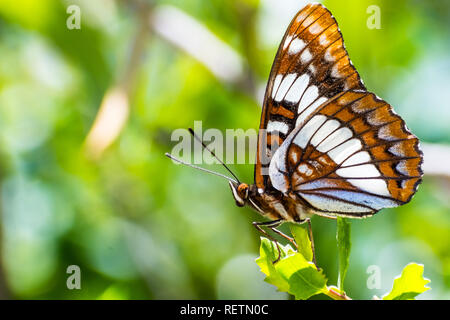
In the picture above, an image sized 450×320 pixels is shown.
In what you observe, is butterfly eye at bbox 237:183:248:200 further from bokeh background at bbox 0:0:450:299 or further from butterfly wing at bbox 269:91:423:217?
bokeh background at bbox 0:0:450:299

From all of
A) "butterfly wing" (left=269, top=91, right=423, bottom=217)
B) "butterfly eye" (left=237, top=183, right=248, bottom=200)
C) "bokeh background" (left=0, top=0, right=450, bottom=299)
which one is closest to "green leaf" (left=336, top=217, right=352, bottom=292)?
"butterfly wing" (left=269, top=91, right=423, bottom=217)

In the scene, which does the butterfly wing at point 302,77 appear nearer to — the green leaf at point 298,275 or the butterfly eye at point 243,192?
the butterfly eye at point 243,192

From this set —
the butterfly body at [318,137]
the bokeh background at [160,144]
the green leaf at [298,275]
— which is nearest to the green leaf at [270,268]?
the green leaf at [298,275]

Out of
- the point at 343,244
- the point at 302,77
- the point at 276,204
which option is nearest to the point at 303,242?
the point at 343,244

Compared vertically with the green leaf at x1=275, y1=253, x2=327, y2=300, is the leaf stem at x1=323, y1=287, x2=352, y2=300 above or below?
below

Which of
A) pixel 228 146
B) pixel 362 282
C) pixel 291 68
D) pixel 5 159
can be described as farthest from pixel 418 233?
pixel 5 159

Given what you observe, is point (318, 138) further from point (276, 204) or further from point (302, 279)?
point (302, 279)

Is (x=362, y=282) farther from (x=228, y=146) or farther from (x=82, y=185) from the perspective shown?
(x=82, y=185)
